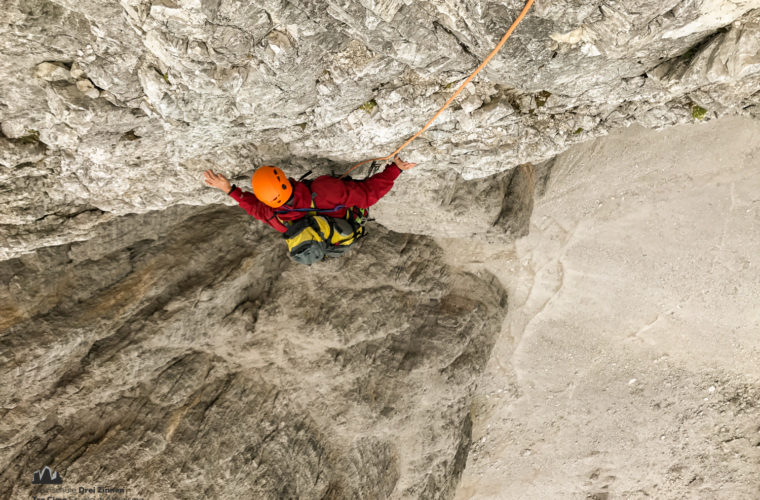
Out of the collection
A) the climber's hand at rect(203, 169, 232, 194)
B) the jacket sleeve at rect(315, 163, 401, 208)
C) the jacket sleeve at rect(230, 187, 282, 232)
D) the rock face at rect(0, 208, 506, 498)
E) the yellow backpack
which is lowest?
the rock face at rect(0, 208, 506, 498)

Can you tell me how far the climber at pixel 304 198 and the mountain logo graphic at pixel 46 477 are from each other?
471 cm

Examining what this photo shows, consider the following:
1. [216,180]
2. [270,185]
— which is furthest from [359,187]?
[216,180]

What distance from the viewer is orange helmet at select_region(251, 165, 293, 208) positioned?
242 inches

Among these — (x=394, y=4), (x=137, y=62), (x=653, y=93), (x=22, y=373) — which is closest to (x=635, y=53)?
(x=653, y=93)

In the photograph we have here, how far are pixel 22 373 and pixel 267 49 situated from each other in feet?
19.6

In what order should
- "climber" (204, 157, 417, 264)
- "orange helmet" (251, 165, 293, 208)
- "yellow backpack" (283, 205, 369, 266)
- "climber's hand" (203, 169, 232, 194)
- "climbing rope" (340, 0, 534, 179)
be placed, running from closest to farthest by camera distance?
"climbing rope" (340, 0, 534, 179), "orange helmet" (251, 165, 293, 208), "climber" (204, 157, 417, 264), "yellow backpack" (283, 205, 369, 266), "climber's hand" (203, 169, 232, 194)

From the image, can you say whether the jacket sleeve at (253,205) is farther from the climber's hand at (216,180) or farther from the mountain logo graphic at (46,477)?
the mountain logo graphic at (46,477)

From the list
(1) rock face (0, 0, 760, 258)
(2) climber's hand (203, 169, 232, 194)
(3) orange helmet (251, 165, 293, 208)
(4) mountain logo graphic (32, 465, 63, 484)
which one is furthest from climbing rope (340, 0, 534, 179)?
(4) mountain logo graphic (32, 465, 63, 484)

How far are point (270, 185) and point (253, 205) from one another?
815 mm

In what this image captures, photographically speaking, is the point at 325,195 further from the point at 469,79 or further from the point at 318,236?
the point at 469,79

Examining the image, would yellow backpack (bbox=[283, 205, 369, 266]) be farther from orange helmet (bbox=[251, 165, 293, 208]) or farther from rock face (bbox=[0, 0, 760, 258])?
rock face (bbox=[0, 0, 760, 258])

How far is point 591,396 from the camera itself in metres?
10.9

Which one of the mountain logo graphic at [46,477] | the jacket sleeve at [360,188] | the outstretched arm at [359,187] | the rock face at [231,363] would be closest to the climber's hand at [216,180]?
the outstretched arm at [359,187]

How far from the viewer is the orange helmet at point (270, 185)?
615cm
